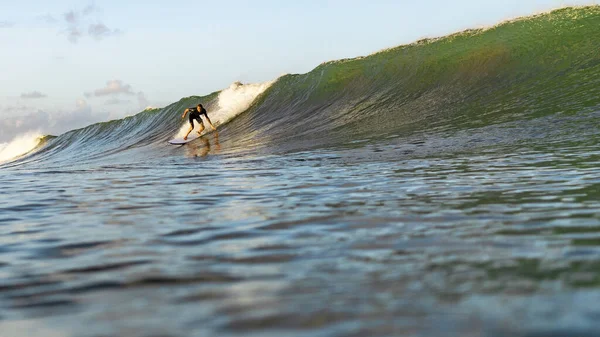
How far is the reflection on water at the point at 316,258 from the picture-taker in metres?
2.55

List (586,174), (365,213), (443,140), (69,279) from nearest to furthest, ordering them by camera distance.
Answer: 1. (69,279)
2. (365,213)
3. (586,174)
4. (443,140)

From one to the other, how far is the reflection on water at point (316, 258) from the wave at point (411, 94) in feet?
33.3

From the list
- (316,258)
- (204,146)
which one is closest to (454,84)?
(204,146)

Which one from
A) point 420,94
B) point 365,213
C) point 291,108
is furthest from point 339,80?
point 365,213

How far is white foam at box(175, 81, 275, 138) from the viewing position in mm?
27031

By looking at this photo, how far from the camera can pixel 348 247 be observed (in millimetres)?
3902

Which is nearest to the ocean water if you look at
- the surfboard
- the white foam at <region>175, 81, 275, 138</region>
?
the surfboard

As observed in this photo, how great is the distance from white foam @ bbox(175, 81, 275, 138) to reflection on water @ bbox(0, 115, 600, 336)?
1955cm

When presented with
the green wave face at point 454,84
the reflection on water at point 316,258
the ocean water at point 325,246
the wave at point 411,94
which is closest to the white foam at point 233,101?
the wave at point 411,94

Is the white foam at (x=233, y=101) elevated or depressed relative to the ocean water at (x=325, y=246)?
elevated

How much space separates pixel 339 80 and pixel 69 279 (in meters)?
24.1

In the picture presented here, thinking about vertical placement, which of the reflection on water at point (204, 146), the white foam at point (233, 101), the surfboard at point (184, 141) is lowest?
the reflection on water at point (204, 146)

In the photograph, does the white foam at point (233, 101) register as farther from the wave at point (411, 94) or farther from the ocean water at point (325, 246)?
the ocean water at point (325, 246)

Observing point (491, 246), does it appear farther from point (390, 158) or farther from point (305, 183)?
point (390, 158)
